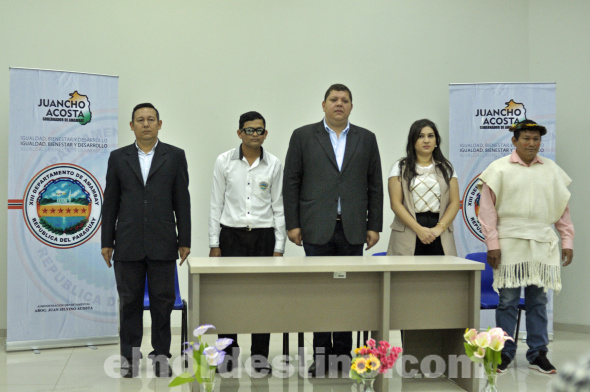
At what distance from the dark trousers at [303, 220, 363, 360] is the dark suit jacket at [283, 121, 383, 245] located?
0.07 m

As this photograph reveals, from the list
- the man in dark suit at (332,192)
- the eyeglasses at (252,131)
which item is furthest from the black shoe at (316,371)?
the eyeglasses at (252,131)

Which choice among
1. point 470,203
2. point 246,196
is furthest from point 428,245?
point 470,203

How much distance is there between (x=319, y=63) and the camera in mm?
5539

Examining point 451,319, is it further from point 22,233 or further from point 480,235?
point 22,233

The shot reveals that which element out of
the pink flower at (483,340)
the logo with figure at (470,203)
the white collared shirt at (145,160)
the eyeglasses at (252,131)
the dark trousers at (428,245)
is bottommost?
the pink flower at (483,340)

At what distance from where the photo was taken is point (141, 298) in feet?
12.5

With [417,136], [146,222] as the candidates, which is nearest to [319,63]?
[417,136]

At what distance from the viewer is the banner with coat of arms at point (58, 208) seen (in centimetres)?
457

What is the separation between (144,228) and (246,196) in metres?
0.70

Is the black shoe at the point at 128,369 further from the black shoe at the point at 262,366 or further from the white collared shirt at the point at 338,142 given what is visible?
the white collared shirt at the point at 338,142

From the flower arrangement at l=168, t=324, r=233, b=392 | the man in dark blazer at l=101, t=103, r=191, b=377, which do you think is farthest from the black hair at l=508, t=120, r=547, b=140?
the flower arrangement at l=168, t=324, r=233, b=392

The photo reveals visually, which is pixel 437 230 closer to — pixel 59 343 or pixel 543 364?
pixel 543 364

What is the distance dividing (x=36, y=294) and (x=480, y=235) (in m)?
3.77

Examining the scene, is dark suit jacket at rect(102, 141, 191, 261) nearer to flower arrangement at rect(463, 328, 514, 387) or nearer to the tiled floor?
the tiled floor
